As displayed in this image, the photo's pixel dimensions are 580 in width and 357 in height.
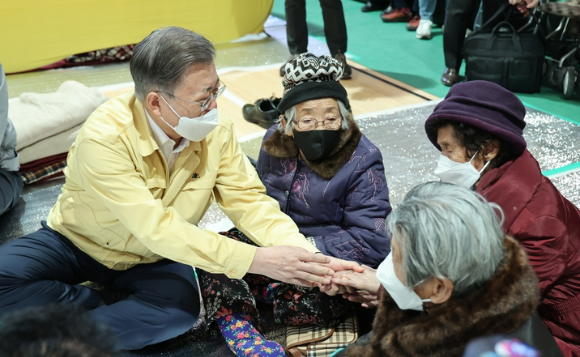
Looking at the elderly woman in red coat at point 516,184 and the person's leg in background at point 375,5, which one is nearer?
the elderly woman in red coat at point 516,184

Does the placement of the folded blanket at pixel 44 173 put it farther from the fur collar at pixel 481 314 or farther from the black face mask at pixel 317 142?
the fur collar at pixel 481 314

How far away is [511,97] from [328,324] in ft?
3.58

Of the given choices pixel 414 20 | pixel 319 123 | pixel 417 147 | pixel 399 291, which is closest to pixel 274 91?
pixel 417 147

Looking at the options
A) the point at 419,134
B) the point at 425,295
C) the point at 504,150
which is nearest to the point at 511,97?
the point at 504,150

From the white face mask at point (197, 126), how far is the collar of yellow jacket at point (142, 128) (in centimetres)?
8

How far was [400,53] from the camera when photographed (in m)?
6.20

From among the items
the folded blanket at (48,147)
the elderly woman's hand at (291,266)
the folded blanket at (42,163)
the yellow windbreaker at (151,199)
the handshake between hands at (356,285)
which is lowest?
the folded blanket at (42,163)

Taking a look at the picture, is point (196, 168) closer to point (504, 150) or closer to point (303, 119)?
point (303, 119)

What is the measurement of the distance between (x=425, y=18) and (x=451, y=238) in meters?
5.65

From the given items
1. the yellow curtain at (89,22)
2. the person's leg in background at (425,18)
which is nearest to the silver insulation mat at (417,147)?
the person's leg in background at (425,18)

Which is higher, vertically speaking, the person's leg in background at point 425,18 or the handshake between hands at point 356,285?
the handshake between hands at point 356,285

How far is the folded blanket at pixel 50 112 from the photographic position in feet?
11.6

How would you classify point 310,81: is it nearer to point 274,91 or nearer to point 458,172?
point 458,172

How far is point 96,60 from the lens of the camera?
5.92 m
